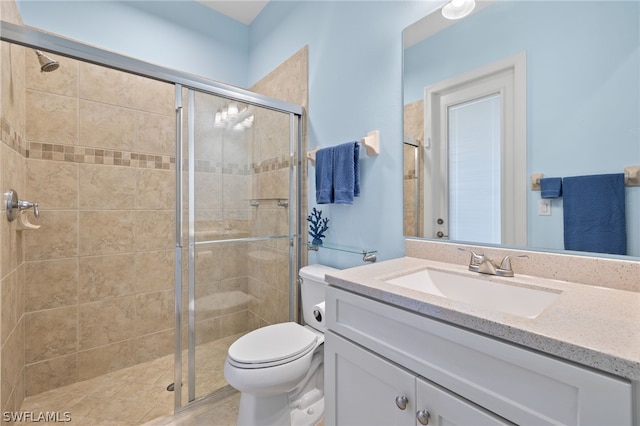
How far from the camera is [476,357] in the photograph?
0.62 m

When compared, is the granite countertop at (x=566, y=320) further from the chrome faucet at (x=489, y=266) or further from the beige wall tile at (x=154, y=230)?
the beige wall tile at (x=154, y=230)

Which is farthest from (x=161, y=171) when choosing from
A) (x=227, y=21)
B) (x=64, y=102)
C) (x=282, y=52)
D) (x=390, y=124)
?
(x=390, y=124)

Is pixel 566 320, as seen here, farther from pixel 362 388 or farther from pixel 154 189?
pixel 154 189

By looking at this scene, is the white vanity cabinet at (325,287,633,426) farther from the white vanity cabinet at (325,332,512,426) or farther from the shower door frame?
the shower door frame

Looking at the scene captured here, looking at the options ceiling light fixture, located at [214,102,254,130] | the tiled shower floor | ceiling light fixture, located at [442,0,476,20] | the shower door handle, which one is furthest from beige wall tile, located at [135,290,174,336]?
ceiling light fixture, located at [442,0,476,20]

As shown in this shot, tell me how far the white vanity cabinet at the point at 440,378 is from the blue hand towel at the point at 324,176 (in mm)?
739

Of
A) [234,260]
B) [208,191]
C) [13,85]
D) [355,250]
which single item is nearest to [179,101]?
[208,191]

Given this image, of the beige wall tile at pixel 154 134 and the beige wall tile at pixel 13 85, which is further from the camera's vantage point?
the beige wall tile at pixel 154 134

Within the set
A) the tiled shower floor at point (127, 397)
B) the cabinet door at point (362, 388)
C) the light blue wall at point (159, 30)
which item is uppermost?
the light blue wall at point (159, 30)

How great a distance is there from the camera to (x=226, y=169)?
5.34 ft

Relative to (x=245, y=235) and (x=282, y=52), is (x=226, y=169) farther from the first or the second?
(x=282, y=52)

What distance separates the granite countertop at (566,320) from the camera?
0.47 meters

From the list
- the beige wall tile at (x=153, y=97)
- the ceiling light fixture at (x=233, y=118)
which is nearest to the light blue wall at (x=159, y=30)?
the beige wall tile at (x=153, y=97)

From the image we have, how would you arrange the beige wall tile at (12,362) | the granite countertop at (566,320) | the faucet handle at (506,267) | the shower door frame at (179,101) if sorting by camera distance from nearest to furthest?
the granite countertop at (566,320) → the faucet handle at (506,267) → the shower door frame at (179,101) → the beige wall tile at (12,362)
